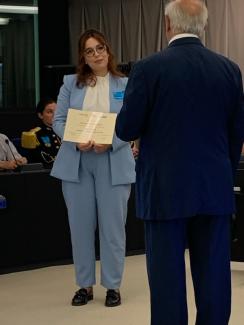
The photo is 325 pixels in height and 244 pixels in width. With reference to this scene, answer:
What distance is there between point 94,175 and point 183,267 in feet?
4.32

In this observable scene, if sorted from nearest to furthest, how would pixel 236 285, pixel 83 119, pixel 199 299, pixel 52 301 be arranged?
pixel 199 299 < pixel 83 119 < pixel 52 301 < pixel 236 285

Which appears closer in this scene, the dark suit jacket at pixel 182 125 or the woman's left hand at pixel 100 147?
the dark suit jacket at pixel 182 125

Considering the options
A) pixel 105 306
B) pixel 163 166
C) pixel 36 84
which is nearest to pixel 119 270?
pixel 105 306

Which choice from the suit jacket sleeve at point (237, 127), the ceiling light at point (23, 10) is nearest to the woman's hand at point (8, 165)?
the suit jacket sleeve at point (237, 127)

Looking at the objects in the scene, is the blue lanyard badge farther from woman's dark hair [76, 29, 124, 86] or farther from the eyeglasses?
the eyeglasses

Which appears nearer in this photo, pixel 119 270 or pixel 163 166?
pixel 163 166

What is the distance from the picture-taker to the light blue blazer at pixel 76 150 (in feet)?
12.4

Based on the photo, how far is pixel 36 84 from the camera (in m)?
9.69

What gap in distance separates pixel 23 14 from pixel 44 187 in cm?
519

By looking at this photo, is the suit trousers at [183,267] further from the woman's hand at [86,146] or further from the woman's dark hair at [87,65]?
the woman's dark hair at [87,65]

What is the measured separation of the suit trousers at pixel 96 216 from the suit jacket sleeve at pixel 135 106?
123 centimetres

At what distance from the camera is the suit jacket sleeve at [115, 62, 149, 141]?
248cm

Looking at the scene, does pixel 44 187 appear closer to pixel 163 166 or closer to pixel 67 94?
pixel 67 94

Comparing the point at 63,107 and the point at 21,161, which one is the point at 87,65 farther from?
the point at 21,161
